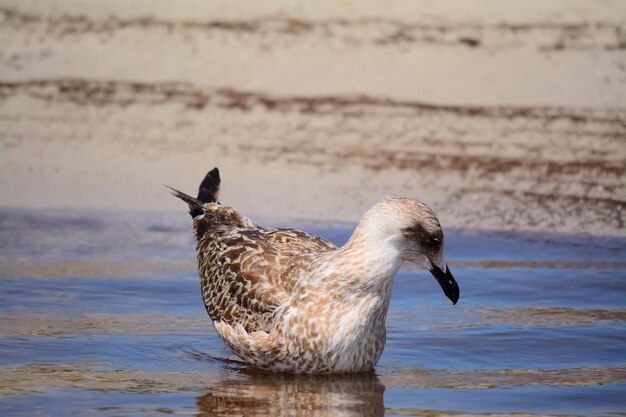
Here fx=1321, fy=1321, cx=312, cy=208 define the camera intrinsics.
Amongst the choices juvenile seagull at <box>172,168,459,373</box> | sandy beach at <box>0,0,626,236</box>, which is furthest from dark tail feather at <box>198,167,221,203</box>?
sandy beach at <box>0,0,626,236</box>

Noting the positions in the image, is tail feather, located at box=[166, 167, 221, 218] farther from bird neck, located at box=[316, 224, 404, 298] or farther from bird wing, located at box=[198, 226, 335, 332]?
bird neck, located at box=[316, 224, 404, 298]

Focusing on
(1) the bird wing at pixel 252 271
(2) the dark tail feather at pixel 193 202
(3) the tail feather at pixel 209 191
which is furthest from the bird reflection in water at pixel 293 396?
(3) the tail feather at pixel 209 191

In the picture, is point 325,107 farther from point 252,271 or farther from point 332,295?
point 332,295

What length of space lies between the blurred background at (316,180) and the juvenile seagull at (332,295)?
182 millimetres

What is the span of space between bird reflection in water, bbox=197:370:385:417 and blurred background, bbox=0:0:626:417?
2 centimetres

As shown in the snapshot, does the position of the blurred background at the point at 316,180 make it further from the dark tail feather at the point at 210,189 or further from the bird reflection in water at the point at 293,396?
the dark tail feather at the point at 210,189

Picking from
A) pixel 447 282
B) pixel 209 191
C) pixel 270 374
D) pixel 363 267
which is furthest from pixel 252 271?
pixel 209 191

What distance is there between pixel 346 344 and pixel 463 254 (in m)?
3.96

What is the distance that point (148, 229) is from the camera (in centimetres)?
1212

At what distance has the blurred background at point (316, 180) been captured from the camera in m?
7.81

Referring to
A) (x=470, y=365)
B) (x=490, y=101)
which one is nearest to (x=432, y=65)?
(x=490, y=101)

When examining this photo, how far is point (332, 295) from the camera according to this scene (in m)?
7.80

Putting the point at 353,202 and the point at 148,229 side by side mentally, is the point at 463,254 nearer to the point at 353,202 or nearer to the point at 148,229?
the point at 353,202

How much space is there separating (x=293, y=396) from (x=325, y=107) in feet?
24.4
